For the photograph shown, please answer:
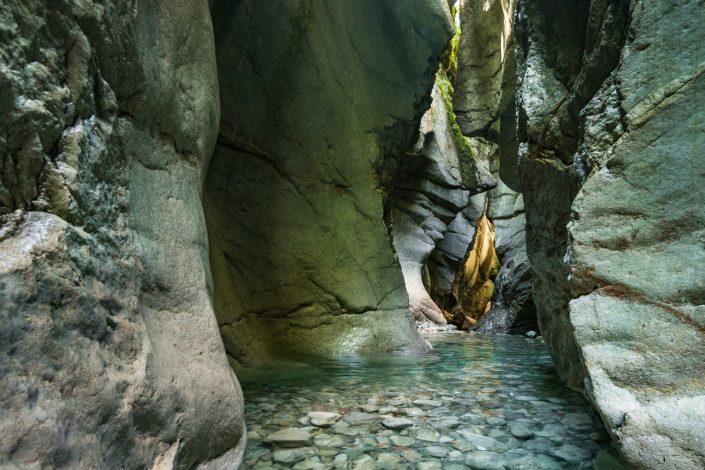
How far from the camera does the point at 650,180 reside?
2627 millimetres

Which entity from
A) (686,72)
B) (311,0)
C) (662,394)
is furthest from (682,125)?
(311,0)

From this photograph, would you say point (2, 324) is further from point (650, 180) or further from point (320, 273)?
point (320, 273)

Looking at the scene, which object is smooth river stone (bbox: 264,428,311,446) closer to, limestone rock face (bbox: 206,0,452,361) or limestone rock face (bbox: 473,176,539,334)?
limestone rock face (bbox: 206,0,452,361)

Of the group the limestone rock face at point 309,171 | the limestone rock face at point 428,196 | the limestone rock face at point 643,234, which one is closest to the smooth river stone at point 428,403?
the limestone rock face at point 643,234

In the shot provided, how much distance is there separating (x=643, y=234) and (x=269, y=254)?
495 centimetres

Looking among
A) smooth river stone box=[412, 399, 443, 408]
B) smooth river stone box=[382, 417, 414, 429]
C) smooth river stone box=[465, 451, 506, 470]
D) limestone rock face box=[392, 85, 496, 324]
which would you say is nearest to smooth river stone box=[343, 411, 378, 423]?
smooth river stone box=[382, 417, 414, 429]

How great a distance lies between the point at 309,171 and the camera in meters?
6.98

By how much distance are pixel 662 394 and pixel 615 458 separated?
678 millimetres

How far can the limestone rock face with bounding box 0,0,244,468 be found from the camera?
163 centimetres

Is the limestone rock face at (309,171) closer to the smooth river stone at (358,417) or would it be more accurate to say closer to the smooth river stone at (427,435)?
the smooth river stone at (358,417)

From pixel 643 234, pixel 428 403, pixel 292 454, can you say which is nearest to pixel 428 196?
pixel 428 403

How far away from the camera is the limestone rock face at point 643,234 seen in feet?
7.07

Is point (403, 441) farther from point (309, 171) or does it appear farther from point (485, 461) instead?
point (309, 171)

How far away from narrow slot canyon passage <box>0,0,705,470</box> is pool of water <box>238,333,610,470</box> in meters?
0.03
